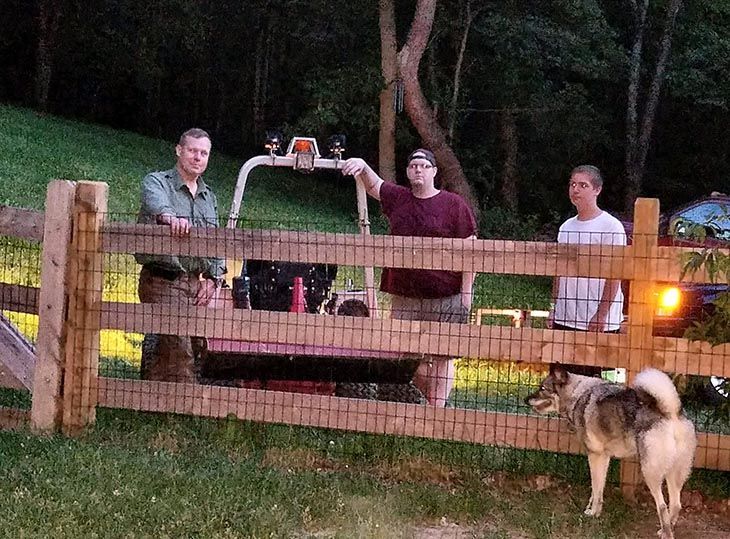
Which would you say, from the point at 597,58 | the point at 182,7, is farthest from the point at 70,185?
the point at 182,7

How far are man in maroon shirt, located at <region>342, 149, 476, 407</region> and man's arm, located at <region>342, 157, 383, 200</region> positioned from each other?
0.26 meters

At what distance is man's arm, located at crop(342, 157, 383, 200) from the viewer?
6516 mm

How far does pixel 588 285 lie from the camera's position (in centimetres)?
576

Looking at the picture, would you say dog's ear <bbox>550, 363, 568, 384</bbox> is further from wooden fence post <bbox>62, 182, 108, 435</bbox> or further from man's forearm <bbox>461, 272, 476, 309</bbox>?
wooden fence post <bbox>62, 182, 108, 435</bbox>

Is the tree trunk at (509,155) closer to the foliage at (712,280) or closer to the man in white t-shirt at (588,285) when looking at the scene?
the man in white t-shirt at (588,285)

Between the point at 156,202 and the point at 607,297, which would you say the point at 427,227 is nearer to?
the point at 607,297

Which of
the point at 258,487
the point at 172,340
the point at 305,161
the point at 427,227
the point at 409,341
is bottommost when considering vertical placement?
the point at 258,487

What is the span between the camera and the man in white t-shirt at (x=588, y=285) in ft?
18.4

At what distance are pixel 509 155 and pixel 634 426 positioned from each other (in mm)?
24034

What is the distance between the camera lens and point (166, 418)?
6.55 meters

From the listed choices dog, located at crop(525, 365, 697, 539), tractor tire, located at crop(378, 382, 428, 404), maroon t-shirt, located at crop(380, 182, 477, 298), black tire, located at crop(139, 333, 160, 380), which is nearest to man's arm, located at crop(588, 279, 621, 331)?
dog, located at crop(525, 365, 697, 539)

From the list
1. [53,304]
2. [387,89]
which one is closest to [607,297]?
[53,304]

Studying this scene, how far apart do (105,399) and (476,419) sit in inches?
86.9

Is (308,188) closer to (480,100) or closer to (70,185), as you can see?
(480,100)
